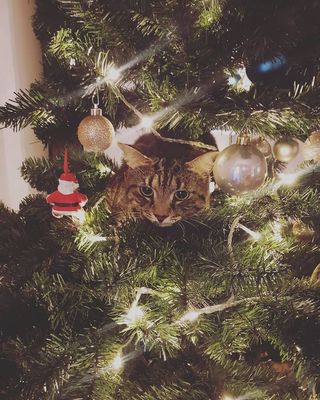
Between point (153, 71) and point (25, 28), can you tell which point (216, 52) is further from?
point (25, 28)

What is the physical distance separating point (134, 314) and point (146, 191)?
0.29 m

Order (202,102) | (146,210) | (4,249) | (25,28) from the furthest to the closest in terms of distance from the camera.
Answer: (25,28) → (146,210) → (4,249) → (202,102)

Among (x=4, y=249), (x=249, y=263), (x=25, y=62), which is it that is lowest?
(x=249, y=263)

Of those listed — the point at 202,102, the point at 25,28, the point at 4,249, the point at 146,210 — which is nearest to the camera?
the point at 202,102

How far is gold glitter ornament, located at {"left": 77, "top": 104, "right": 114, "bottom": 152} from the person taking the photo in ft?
2.00

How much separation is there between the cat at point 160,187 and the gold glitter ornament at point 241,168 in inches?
9.2

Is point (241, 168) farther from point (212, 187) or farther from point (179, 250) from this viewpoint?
point (212, 187)

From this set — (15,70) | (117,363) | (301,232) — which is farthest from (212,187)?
(15,70)

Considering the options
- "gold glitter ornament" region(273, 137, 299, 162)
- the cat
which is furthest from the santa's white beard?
"gold glitter ornament" region(273, 137, 299, 162)

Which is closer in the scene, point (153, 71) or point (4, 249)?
point (153, 71)

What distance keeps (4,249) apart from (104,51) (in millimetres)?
360

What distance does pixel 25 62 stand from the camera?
100cm

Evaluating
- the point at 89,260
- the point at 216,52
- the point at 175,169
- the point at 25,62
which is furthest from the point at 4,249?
the point at 25,62

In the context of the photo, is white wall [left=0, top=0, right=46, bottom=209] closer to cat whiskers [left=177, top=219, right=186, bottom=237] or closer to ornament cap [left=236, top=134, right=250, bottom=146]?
cat whiskers [left=177, top=219, right=186, bottom=237]
